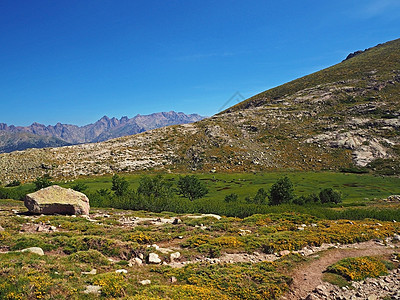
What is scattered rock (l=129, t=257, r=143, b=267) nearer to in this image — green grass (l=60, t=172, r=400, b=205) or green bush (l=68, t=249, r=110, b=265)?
green bush (l=68, t=249, r=110, b=265)

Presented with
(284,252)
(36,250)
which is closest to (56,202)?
(36,250)

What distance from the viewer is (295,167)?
12850 cm

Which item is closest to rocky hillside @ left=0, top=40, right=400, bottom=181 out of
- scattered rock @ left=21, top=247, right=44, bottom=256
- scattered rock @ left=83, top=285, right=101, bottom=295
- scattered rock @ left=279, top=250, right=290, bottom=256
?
scattered rock @ left=279, top=250, right=290, bottom=256

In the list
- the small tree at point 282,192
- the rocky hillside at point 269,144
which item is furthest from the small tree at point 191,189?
the rocky hillside at point 269,144

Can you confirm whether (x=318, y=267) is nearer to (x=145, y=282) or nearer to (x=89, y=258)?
(x=145, y=282)

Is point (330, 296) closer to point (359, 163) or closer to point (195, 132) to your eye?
point (359, 163)

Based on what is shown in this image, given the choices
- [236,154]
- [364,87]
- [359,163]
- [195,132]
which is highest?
[364,87]

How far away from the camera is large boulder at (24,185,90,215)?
32.0 meters

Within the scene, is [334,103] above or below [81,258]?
above

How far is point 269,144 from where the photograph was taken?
5945 inches

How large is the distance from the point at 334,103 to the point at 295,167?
92.4 m

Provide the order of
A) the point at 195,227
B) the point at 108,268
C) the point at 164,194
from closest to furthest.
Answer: the point at 108,268 → the point at 195,227 → the point at 164,194

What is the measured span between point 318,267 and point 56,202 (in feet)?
111

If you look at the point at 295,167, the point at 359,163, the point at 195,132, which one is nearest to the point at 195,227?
the point at 295,167
